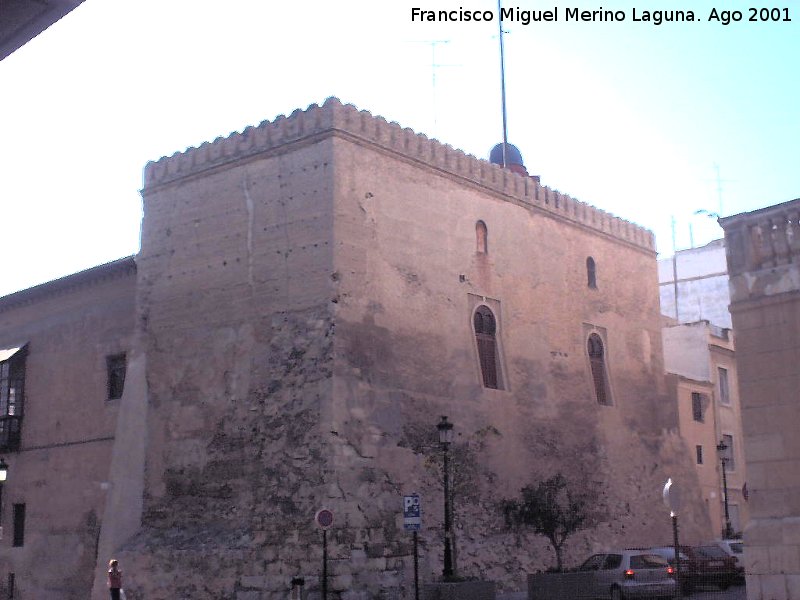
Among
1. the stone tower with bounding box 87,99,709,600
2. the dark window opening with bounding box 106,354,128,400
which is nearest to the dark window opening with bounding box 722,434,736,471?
the stone tower with bounding box 87,99,709,600

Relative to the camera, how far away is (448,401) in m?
20.2

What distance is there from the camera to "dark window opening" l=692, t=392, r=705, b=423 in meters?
29.1

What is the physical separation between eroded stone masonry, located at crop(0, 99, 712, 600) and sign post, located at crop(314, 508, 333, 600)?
616 millimetres

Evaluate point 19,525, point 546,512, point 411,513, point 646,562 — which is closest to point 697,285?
point 546,512

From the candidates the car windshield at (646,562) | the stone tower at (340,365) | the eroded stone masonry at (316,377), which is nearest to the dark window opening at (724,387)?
the eroded stone masonry at (316,377)

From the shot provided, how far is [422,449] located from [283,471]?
281cm

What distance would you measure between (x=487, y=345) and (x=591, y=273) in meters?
4.98

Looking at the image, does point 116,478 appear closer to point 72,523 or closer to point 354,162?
point 72,523

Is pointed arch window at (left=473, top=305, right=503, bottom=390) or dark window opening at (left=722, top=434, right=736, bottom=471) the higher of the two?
pointed arch window at (left=473, top=305, right=503, bottom=390)

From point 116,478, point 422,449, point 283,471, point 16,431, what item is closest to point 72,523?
point 116,478

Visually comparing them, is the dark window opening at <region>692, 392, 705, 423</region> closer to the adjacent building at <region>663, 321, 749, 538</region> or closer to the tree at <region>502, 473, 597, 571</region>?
the adjacent building at <region>663, 321, 749, 538</region>

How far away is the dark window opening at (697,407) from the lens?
29125 mm

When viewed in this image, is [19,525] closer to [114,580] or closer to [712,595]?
[114,580]

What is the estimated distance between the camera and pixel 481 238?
72.8 feet
